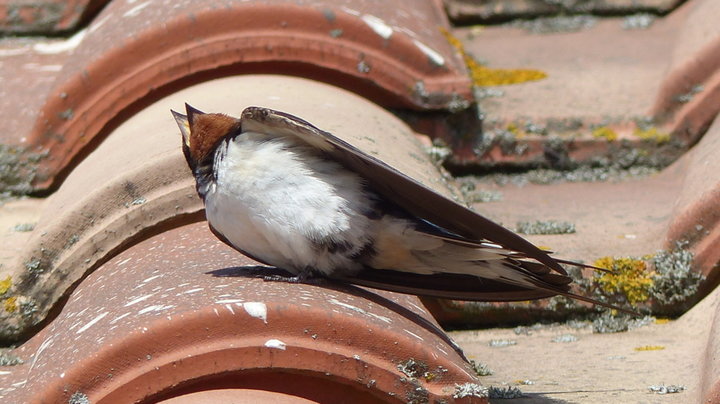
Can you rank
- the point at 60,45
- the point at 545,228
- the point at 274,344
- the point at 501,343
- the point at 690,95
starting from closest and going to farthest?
the point at 274,344
the point at 501,343
the point at 545,228
the point at 690,95
the point at 60,45

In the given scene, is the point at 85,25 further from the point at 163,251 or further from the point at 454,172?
the point at 163,251

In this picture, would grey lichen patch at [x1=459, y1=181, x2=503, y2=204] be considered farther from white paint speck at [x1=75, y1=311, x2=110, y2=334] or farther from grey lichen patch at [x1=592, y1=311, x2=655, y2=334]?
white paint speck at [x1=75, y1=311, x2=110, y2=334]

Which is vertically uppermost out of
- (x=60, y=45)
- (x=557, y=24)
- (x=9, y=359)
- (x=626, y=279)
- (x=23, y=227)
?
(x=60, y=45)

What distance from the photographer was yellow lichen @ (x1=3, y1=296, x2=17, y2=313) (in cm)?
233

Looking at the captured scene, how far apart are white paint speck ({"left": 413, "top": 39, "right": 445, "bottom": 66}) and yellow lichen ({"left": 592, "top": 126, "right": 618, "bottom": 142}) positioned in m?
0.48

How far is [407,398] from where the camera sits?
69.1 inches

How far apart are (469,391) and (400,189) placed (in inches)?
18.7

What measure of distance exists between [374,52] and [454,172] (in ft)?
1.43

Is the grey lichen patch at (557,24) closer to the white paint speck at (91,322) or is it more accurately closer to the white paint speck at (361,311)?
the white paint speck at (361,311)

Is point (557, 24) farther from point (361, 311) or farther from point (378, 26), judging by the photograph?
point (361, 311)

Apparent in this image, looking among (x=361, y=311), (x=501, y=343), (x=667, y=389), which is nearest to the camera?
(x=361, y=311)

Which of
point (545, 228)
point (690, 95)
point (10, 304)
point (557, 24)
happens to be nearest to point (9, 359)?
point (10, 304)

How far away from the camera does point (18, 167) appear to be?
9.73 ft

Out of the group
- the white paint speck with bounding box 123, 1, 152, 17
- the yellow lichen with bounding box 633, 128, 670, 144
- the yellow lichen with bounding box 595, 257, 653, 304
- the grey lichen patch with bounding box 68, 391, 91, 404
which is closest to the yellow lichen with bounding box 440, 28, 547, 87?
the yellow lichen with bounding box 633, 128, 670, 144
